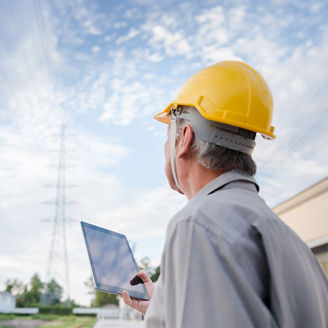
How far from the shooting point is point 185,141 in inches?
64.6

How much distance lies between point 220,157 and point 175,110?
0.36m

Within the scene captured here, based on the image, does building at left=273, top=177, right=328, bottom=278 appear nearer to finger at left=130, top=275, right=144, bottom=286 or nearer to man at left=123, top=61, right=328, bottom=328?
finger at left=130, top=275, right=144, bottom=286

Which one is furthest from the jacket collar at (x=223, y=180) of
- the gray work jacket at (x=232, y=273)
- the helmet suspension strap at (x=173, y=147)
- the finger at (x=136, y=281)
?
the finger at (x=136, y=281)

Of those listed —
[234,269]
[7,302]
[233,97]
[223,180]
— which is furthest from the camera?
[7,302]

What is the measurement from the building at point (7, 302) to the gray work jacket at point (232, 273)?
265ft

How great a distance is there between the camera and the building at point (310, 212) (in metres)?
11.8

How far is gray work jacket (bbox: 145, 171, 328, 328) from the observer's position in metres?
1.06

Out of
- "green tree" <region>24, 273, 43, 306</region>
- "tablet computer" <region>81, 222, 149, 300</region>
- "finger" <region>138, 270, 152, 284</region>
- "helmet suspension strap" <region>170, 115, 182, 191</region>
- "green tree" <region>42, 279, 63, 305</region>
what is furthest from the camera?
"green tree" <region>24, 273, 43, 306</region>

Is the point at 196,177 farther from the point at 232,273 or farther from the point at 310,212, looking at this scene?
the point at 310,212

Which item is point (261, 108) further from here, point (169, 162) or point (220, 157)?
point (169, 162)

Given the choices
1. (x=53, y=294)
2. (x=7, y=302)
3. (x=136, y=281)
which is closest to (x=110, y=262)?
(x=136, y=281)

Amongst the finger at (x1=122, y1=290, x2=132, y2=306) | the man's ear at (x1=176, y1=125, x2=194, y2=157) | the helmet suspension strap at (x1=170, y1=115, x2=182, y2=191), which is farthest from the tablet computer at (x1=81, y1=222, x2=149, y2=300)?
the man's ear at (x1=176, y1=125, x2=194, y2=157)

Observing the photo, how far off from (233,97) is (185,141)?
0.25m

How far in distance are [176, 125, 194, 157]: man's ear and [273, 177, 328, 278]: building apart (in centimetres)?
994
